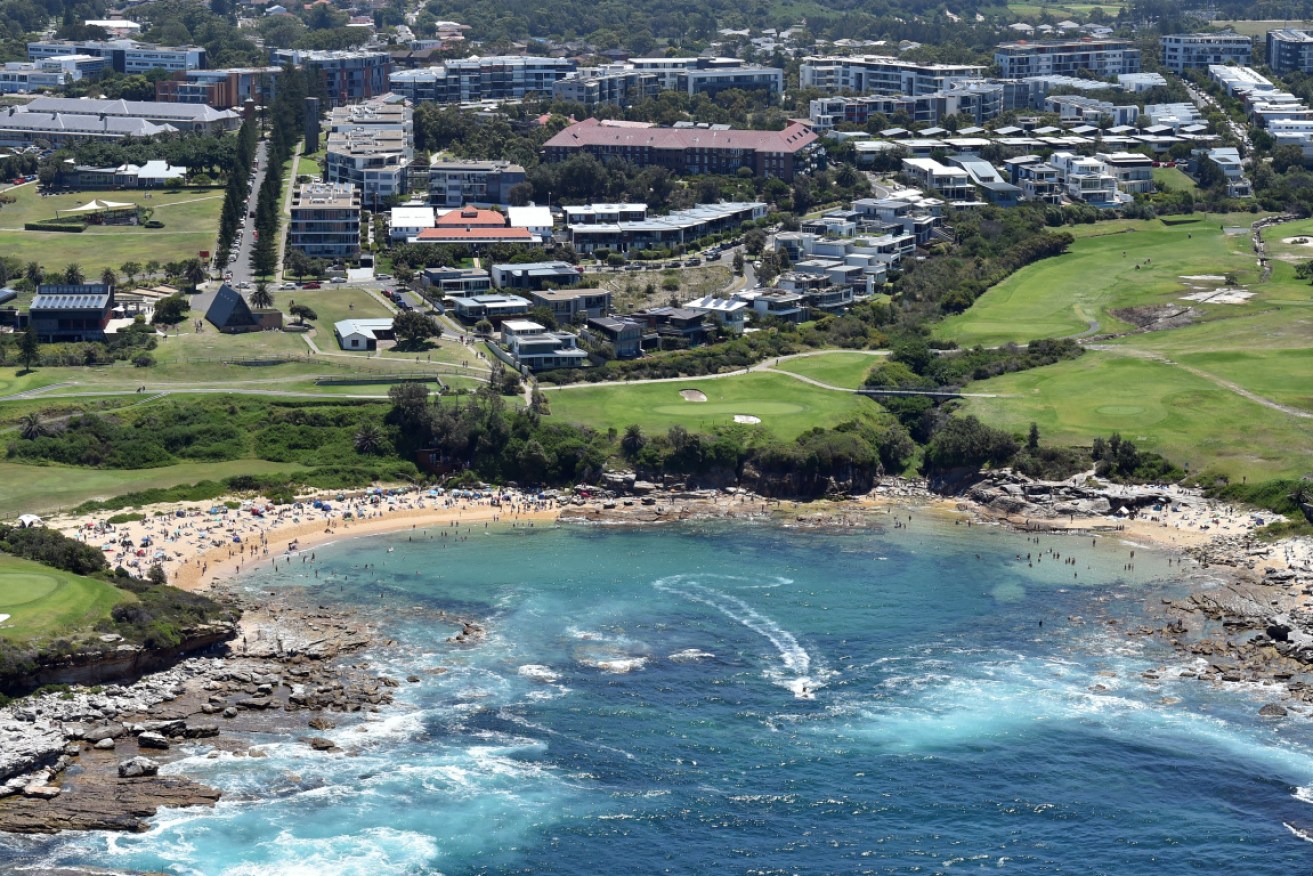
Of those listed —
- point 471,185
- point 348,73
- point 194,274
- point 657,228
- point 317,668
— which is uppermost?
point 348,73

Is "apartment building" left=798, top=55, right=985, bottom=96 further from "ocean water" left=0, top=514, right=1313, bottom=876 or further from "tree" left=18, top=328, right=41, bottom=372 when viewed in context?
"ocean water" left=0, top=514, right=1313, bottom=876

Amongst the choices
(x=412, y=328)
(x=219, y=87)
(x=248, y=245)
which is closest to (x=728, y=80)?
(x=219, y=87)

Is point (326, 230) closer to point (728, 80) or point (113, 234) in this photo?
point (113, 234)

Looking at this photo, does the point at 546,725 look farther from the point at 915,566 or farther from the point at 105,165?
the point at 105,165

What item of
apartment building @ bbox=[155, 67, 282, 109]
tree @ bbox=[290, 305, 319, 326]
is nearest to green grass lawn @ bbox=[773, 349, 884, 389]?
tree @ bbox=[290, 305, 319, 326]

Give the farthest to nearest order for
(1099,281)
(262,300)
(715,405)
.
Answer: (1099,281)
(262,300)
(715,405)

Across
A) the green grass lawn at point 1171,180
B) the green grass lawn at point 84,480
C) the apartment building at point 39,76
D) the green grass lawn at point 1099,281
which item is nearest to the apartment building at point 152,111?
the apartment building at point 39,76
